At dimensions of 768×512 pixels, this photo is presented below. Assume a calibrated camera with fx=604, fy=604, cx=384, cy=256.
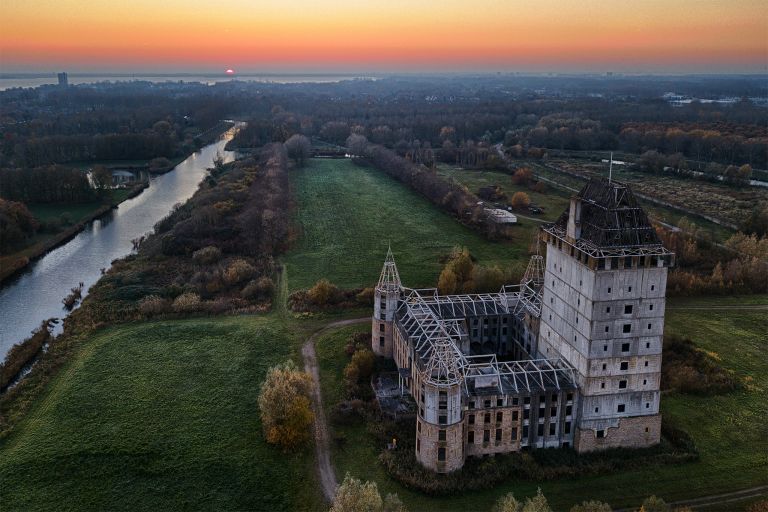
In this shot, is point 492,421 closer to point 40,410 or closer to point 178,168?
point 40,410

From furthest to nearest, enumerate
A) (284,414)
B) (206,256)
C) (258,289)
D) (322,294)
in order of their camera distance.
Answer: (206,256), (258,289), (322,294), (284,414)

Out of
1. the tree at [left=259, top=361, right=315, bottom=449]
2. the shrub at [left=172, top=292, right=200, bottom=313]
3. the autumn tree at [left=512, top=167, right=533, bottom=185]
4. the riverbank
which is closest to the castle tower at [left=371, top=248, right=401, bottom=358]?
the tree at [left=259, top=361, right=315, bottom=449]

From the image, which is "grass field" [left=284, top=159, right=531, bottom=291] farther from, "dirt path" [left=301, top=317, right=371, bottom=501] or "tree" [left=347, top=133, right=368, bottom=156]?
"tree" [left=347, top=133, right=368, bottom=156]

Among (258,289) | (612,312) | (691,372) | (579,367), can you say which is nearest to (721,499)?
(579,367)

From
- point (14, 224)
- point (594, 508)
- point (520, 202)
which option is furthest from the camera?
point (520, 202)

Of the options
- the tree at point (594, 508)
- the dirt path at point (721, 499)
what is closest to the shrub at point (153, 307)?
the tree at point (594, 508)

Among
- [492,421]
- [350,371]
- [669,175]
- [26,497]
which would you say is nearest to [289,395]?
[350,371]

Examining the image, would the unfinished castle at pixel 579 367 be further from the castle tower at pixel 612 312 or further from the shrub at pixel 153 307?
the shrub at pixel 153 307

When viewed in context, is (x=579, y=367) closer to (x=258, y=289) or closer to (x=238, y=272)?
(x=258, y=289)
